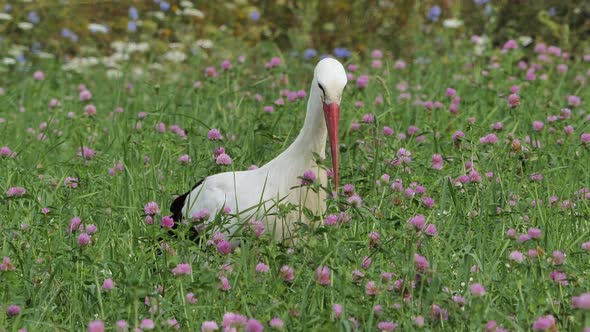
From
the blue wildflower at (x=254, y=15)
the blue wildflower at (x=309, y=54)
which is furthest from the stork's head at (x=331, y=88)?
the blue wildflower at (x=254, y=15)

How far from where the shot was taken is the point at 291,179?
3672 millimetres

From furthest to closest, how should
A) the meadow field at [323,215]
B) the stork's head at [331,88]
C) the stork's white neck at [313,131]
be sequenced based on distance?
the stork's white neck at [313,131]
the stork's head at [331,88]
the meadow field at [323,215]

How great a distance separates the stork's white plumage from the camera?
11.6 feet

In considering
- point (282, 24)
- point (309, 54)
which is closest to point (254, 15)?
point (282, 24)

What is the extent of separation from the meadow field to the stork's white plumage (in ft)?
0.33

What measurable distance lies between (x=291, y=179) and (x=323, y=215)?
0.20 meters

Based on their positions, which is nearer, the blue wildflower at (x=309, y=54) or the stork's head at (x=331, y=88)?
the stork's head at (x=331, y=88)

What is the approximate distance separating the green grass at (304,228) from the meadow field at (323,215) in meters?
0.01

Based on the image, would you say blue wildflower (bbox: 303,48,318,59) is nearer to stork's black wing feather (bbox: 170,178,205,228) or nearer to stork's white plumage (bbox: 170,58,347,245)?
stork's black wing feather (bbox: 170,178,205,228)

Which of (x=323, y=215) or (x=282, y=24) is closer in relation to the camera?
(x=323, y=215)

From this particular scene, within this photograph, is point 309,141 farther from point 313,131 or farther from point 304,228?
point 304,228

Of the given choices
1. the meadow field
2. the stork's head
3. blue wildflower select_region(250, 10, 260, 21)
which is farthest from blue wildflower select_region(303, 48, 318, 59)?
the stork's head

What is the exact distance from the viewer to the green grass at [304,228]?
286 cm

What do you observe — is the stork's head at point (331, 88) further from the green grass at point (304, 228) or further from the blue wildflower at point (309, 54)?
the blue wildflower at point (309, 54)
